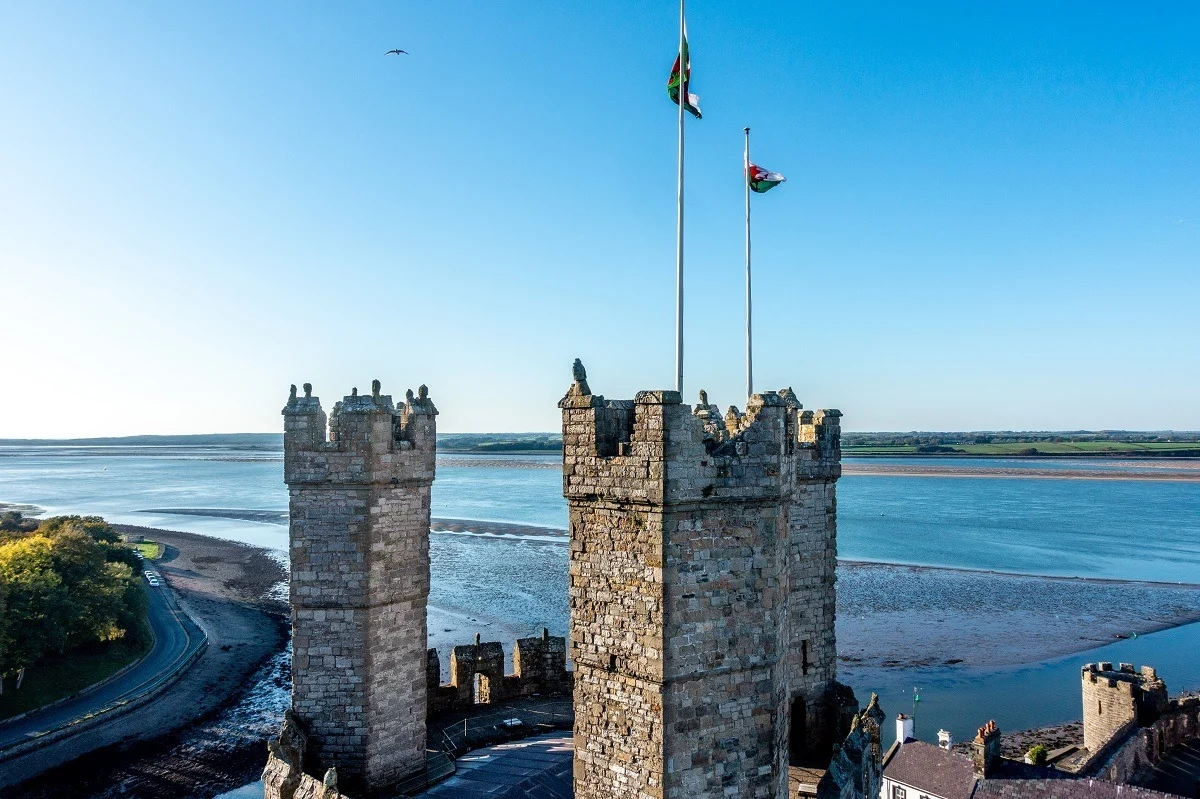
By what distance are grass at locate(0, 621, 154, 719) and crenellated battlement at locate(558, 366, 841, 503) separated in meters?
30.9

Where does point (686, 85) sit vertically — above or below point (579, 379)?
above

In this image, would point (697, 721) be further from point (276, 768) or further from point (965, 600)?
point (965, 600)

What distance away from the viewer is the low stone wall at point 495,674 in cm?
1578

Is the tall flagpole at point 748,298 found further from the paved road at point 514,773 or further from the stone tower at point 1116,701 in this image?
the stone tower at point 1116,701

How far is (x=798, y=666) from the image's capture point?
12031 mm

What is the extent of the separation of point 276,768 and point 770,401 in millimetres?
8386

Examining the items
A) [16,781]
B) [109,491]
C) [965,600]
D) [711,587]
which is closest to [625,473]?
[711,587]

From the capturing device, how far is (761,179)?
563 inches

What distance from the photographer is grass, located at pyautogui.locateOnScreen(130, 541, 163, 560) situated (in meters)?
62.7

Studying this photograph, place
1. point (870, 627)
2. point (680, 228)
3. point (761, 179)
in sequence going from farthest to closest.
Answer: point (870, 627), point (761, 179), point (680, 228)

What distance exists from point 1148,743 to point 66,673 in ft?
130

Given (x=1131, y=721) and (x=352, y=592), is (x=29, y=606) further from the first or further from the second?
(x=1131, y=721)

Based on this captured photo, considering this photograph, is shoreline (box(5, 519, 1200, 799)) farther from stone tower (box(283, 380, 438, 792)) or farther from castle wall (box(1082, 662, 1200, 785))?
stone tower (box(283, 380, 438, 792))

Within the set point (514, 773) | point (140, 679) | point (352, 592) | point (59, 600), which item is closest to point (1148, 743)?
point (514, 773)
